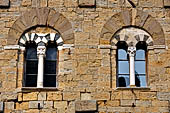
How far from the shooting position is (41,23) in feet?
44.4

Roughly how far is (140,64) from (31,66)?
9.95 feet

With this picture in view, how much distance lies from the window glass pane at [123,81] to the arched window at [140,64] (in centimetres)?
27

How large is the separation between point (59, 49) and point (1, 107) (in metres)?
2.25

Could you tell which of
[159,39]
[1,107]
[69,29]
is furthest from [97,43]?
[1,107]

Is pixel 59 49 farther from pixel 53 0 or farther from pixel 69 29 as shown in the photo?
pixel 53 0

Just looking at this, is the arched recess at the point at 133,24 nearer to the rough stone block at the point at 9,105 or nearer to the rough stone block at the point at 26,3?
the rough stone block at the point at 26,3

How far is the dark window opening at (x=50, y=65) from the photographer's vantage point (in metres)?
13.1

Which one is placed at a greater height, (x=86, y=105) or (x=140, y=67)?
(x=140, y=67)

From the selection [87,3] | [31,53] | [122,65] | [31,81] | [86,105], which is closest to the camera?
[86,105]

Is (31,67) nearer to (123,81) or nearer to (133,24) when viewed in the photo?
(123,81)

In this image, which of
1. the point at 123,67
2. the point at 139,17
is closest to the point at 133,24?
the point at 139,17

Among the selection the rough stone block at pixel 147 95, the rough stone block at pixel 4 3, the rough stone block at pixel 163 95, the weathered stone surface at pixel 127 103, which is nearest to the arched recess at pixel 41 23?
the rough stone block at pixel 4 3

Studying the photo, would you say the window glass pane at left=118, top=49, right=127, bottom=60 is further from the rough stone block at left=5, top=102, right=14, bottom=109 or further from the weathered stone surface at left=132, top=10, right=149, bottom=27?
the rough stone block at left=5, top=102, right=14, bottom=109

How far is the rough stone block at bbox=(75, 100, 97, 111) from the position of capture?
12602mm
